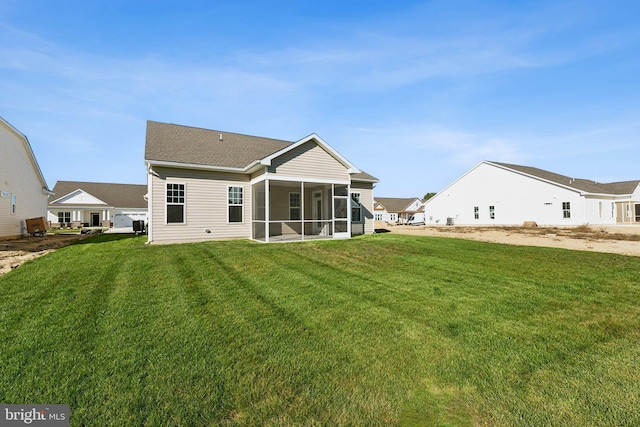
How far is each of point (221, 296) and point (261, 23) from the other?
10.0 m

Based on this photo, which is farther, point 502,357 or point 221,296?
point 221,296

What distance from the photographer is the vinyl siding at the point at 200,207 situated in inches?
495

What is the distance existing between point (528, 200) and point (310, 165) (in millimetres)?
26523

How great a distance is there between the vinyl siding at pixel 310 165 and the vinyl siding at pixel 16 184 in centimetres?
1528

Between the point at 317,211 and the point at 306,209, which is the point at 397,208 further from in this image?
the point at 317,211

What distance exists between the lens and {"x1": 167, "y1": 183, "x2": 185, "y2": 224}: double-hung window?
12.8 m

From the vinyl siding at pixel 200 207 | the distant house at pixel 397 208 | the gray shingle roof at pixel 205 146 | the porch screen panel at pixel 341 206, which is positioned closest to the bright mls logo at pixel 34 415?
the vinyl siding at pixel 200 207

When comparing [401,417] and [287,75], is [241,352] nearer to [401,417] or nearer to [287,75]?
[401,417]

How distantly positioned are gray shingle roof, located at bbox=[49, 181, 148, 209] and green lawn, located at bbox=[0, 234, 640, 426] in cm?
3611

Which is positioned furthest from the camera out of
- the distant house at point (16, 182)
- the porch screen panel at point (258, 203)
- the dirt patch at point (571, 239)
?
the distant house at point (16, 182)

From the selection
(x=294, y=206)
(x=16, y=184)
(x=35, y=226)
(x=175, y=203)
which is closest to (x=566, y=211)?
(x=294, y=206)

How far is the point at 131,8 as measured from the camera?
8.80 metres

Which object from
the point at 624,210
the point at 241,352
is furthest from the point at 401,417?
the point at 624,210

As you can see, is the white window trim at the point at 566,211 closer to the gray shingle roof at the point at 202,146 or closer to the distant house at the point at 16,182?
the gray shingle roof at the point at 202,146
